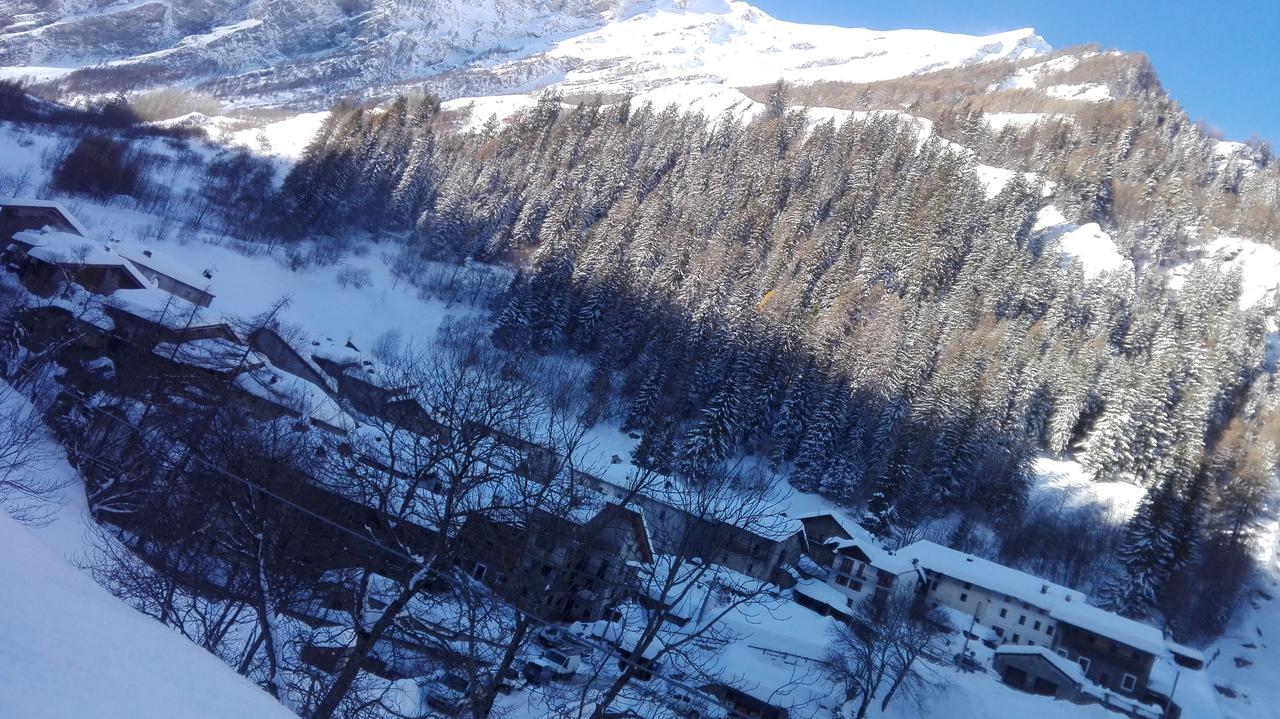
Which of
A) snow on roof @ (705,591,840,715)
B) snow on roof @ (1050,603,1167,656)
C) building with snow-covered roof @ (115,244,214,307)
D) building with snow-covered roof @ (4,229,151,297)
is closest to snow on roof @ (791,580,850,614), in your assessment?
snow on roof @ (705,591,840,715)

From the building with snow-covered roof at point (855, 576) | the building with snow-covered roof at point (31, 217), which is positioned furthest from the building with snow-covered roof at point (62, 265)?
the building with snow-covered roof at point (855, 576)

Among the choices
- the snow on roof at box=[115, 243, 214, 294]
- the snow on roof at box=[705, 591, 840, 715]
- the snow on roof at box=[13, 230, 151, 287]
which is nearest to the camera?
the snow on roof at box=[705, 591, 840, 715]

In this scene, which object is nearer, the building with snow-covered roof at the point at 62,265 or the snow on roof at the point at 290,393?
the snow on roof at the point at 290,393

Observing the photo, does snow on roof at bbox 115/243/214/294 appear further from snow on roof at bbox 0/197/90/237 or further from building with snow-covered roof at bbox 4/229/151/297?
building with snow-covered roof at bbox 4/229/151/297

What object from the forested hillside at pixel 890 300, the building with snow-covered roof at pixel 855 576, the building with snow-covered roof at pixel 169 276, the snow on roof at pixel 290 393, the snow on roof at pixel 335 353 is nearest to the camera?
the snow on roof at pixel 290 393

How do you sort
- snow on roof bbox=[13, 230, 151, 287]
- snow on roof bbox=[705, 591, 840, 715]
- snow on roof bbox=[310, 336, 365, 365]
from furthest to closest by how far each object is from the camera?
snow on roof bbox=[310, 336, 365, 365] < snow on roof bbox=[13, 230, 151, 287] < snow on roof bbox=[705, 591, 840, 715]

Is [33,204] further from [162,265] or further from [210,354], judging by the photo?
[210,354]

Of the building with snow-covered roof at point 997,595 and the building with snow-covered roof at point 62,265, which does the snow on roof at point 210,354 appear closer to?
the building with snow-covered roof at point 62,265
